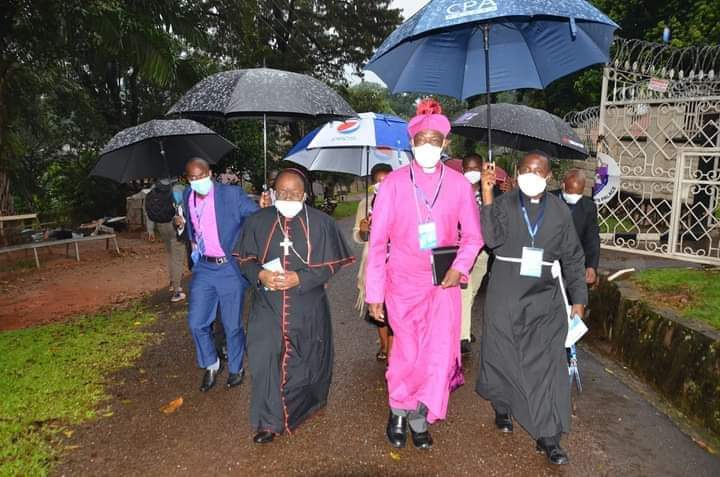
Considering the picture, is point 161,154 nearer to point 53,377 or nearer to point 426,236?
point 53,377

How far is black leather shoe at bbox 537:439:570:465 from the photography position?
3.30 metres

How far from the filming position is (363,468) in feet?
10.7

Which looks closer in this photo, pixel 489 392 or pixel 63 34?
pixel 489 392

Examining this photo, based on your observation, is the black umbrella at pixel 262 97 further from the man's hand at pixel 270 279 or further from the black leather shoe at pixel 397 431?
the black leather shoe at pixel 397 431

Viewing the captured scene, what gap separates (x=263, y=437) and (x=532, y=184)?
8.00 ft

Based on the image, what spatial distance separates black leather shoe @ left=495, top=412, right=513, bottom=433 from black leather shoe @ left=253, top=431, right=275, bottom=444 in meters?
1.60

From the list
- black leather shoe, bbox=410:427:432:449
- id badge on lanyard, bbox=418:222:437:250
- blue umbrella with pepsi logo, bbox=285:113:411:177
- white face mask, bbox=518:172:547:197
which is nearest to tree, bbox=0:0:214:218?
blue umbrella with pepsi logo, bbox=285:113:411:177

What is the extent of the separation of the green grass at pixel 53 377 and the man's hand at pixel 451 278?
2.75 meters

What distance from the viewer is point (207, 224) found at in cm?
426

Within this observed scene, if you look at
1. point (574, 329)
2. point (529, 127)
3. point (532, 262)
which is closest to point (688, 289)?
point (529, 127)

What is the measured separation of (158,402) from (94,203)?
549 inches

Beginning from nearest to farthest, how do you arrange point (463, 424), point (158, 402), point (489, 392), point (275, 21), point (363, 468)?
1. point (363, 468)
2. point (489, 392)
3. point (463, 424)
4. point (158, 402)
5. point (275, 21)

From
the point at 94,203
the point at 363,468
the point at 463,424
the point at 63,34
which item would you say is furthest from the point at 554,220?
the point at 94,203

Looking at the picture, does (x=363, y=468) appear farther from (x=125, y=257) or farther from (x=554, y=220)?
(x=125, y=257)
